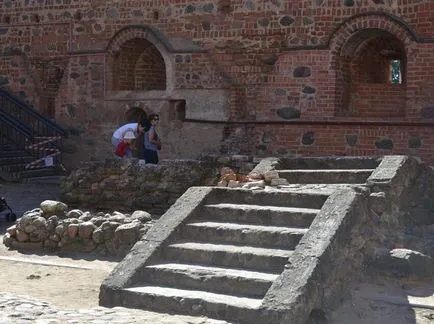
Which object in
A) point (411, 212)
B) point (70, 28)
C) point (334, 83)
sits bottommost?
point (411, 212)

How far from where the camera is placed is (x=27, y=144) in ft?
53.6

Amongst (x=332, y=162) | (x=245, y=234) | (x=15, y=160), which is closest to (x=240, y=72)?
(x=15, y=160)

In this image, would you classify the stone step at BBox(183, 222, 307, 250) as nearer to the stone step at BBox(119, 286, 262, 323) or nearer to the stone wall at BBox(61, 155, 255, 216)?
the stone step at BBox(119, 286, 262, 323)

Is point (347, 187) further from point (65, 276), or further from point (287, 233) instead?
point (65, 276)

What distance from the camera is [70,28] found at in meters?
16.8

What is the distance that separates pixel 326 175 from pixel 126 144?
5024mm

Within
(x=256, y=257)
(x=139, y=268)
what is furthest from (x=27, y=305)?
(x=256, y=257)

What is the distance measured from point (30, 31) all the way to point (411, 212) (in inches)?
446

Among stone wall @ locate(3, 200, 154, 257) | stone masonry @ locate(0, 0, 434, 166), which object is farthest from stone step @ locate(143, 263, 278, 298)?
stone masonry @ locate(0, 0, 434, 166)

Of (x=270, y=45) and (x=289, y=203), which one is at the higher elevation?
(x=270, y=45)

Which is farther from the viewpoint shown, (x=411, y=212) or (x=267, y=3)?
(x=267, y=3)

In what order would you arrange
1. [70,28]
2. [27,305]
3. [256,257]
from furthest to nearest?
[70,28], [256,257], [27,305]

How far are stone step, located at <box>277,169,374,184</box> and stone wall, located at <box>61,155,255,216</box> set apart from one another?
1.38 meters

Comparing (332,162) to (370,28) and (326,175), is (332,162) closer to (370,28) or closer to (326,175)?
(326,175)
